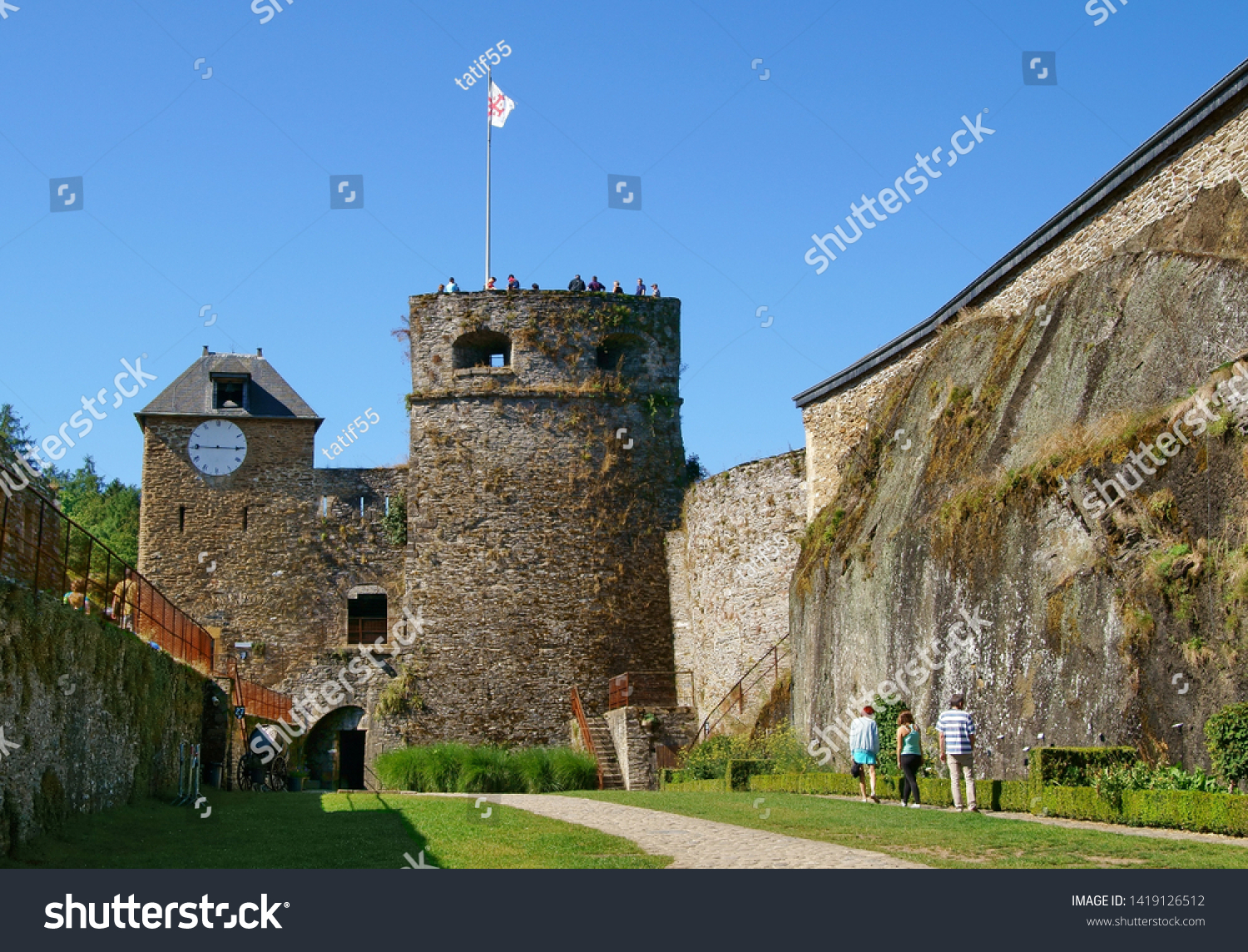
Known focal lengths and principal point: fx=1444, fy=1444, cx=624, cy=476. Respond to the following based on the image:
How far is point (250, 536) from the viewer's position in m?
38.1

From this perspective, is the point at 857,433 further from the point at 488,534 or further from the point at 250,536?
the point at 250,536

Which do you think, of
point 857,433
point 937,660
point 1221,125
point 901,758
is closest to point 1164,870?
point 901,758

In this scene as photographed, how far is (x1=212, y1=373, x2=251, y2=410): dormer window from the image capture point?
A: 39.2m

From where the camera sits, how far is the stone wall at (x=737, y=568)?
31.7 metres

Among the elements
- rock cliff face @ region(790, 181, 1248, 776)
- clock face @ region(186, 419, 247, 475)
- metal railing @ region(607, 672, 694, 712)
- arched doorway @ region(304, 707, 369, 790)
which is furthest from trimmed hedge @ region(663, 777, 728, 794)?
clock face @ region(186, 419, 247, 475)

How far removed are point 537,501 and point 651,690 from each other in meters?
5.49

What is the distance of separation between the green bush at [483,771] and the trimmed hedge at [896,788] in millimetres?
9503

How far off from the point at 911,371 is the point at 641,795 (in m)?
9.18

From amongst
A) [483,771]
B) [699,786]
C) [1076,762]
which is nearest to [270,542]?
[483,771]

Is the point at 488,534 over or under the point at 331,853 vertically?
over

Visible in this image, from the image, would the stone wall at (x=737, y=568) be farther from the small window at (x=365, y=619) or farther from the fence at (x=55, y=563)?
the fence at (x=55, y=563)

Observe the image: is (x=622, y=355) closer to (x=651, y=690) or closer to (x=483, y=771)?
(x=651, y=690)

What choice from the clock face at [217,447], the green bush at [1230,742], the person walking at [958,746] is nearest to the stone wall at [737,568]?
the clock face at [217,447]

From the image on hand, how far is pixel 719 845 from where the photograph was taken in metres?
11.9
